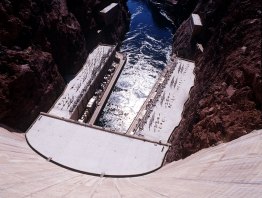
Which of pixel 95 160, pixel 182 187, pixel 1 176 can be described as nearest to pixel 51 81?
pixel 95 160

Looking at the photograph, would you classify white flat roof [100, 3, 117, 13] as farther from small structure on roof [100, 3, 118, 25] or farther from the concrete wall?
the concrete wall

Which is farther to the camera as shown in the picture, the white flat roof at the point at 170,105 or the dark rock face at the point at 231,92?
the white flat roof at the point at 170,105

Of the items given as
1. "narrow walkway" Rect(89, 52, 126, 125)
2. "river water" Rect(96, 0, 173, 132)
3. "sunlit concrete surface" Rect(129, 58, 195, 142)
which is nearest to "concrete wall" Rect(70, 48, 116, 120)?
"narrow walkway" Rect(89, 52, 126, 125)

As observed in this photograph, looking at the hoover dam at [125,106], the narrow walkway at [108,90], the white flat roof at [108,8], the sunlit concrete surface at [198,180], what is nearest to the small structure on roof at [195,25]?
the hoover dam at [125,106]

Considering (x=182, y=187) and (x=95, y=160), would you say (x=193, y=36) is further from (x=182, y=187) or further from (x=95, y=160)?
(x=182, y=187)

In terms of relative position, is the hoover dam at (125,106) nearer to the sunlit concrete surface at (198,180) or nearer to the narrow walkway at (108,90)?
the sunlit concrete surface at (198,180)
